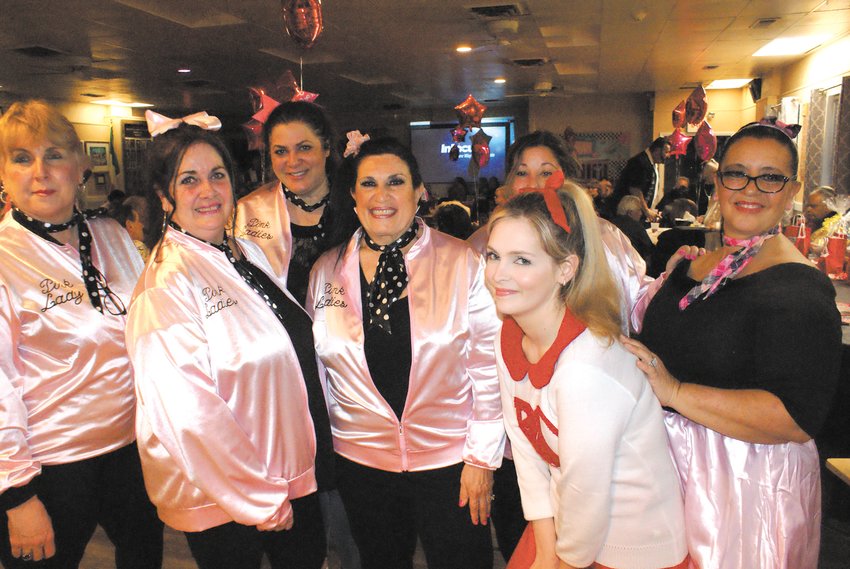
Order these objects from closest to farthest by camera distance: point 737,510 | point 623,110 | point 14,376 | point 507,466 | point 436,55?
point 737,510, point 14,376, point 507,466, point 436,55, point 623,110

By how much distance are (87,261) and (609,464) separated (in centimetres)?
176

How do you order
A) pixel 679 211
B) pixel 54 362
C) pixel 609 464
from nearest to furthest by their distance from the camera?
pixel 609 464 < pixel 54 362 < pixel 679 211

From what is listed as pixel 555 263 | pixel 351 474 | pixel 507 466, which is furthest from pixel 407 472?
pixel 555 263

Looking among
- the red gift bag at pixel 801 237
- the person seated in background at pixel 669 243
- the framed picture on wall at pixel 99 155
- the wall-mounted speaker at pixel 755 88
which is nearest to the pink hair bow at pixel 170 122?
the red gift bag at pixel 801 237

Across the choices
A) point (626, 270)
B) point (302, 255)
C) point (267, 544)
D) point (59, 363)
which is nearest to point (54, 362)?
point (59, 363)

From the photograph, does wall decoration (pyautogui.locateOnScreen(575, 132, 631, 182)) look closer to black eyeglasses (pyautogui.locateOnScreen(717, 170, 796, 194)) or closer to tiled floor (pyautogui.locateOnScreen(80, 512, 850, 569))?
tiled floor (pyautogui.locateOnScreen(80, 512, 850, 569))

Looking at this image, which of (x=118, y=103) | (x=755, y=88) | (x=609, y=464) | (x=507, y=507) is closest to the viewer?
(x=609, y=464)

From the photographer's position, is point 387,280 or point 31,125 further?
point 387,280

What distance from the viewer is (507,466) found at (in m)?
2.25

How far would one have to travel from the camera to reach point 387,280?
2145mm

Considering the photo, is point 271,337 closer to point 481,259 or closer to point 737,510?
point 481,259

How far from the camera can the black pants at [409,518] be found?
6.79 ft

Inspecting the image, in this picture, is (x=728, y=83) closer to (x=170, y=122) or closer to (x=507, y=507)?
(x=507, y=507)

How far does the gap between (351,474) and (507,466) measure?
57 cm
